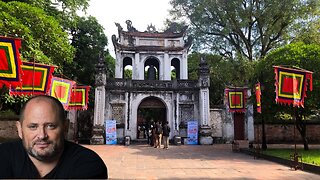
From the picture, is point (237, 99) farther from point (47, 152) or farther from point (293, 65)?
point (47, 152)

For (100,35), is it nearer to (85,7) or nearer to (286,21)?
(85,7)

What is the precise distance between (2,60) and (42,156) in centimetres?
759

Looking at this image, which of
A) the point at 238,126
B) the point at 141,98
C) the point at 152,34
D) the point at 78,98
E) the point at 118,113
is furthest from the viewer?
the point at 152,34

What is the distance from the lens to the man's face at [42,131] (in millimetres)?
1780

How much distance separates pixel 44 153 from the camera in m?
1.78

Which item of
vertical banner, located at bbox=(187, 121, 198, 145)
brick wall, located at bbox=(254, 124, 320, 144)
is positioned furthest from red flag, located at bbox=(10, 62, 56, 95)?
brick wall, located at bbox=(254, 124, 320, 144)

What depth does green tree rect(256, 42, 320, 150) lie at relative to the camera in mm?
13312

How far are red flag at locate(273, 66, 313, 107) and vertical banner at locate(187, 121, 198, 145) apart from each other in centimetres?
996

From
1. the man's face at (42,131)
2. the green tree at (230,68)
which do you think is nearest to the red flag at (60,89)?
the man's face at (42,131)

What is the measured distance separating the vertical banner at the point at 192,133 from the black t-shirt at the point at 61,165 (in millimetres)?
18751

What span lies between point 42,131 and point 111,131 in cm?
1844

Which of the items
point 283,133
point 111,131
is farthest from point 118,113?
point 283,133

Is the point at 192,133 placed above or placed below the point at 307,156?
above

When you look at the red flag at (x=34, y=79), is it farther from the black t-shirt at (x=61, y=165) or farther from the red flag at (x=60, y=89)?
the black t-shirt at (x=61, y=165)
